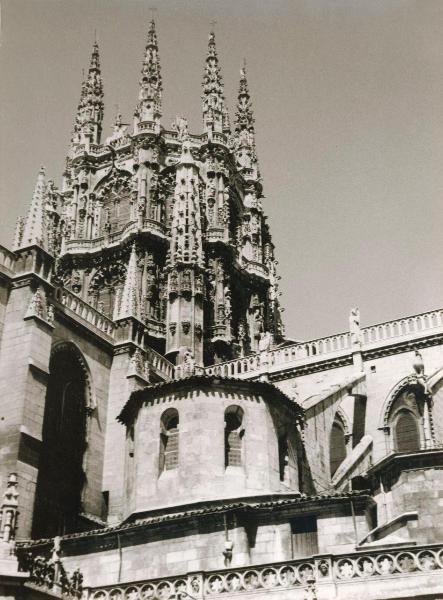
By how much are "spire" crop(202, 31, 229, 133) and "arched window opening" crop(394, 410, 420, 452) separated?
25484 millimetres

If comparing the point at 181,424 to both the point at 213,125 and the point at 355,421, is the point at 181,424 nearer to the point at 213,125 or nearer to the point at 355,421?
the point at 355,421

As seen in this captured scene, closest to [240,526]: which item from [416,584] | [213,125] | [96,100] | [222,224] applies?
[416,584]

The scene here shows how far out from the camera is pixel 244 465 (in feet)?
94.0

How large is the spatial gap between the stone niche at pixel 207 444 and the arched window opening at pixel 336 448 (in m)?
6.36

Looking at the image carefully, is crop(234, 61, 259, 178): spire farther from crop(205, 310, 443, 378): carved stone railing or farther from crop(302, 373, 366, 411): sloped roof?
crop(302, 373, 366, 411): sloped roof

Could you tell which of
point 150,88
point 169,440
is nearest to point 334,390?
point 169,440

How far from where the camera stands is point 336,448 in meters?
36.7

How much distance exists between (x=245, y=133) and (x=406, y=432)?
106 ft

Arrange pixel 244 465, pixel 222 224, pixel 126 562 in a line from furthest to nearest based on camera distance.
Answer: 1. pixel 222 224
2. pixel 244 465
3. pixel 126 562

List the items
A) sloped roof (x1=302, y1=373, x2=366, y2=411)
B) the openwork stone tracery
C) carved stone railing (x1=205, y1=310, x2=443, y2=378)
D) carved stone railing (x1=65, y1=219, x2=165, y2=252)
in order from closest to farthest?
sloped roof (x1=302, y1=373, x2=366, y2=411) < carved stone railing (x1=205, y1=310, x2=443, y2=378) < the openwork stone tracery < carved stone railing (x1=65, y1=219, x2=165, y2=252)

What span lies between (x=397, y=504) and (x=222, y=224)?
28494mm

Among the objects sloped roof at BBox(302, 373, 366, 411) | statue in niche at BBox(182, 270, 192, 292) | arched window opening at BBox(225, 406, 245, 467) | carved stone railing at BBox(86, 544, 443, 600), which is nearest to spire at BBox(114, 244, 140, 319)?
statue in niche at BBox(182, 270, 192, 292)

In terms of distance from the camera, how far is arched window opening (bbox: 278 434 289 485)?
29562mm

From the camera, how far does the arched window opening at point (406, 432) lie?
113 ft
